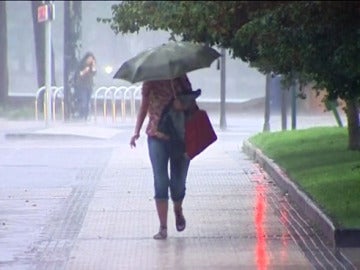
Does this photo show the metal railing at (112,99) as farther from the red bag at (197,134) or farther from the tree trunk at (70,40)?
the red bag at (197,134)

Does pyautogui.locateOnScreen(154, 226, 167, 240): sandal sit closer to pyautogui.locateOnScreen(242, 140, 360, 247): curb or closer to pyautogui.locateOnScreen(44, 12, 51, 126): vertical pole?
pyautogui.locateOnScreen(242, 140, 360, 247): curb

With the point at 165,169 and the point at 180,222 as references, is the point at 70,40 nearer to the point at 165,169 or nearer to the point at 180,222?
the point at 180,222

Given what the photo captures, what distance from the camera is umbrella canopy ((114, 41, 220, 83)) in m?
13.3

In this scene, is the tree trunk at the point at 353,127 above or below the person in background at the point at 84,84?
above

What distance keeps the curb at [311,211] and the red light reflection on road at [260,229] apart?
31cm

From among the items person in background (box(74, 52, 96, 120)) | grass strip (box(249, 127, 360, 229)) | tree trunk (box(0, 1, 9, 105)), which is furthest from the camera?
tree trunk (box(0, 1, 9, 105))

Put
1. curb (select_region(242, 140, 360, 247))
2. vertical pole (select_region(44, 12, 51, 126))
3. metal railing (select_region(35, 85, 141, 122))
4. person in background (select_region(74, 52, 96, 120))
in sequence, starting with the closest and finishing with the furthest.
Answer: curb (select_region(242, 140, 360, 247)), vertical pole (select_region(44, 12, 51, 126)), person in background (select_region(74, 52, 96, 120)), metal railing (select_region(35, 85, 141, 122))

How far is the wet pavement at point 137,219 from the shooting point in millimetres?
12508

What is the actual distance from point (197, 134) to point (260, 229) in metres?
1.43

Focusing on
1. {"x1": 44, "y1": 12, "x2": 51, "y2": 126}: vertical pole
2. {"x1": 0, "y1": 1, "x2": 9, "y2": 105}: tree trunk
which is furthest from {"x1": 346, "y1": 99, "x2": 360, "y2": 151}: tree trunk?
{"x1": 0, "y1": 1, "x2": 9, "y2": 105}: tree trunk

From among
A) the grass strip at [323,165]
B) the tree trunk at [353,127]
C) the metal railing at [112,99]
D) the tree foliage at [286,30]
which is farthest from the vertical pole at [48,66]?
the tree foliage at [286,30]

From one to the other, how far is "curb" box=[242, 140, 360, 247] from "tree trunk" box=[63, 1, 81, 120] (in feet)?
50.9

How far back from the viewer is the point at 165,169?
533 inches

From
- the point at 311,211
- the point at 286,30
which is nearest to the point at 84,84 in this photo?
the point at 311,211
